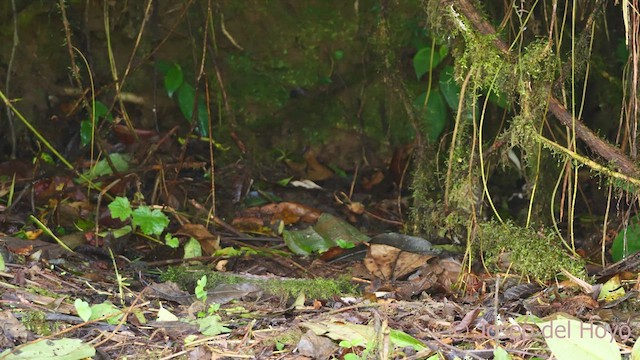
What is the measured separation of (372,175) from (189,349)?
1866 millimetres

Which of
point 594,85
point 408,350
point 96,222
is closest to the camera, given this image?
point 408,350

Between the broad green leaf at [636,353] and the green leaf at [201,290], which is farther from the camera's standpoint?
the green leaf at [201,290]

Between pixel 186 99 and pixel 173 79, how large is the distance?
4.0 inches

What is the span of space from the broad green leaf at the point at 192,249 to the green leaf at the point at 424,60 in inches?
44.6

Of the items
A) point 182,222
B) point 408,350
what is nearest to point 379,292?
point 408,350

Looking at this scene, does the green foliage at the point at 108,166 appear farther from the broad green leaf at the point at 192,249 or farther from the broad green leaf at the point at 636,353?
the broad green leaf at the point at 636,353

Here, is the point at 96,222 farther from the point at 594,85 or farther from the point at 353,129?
the point at 594,85

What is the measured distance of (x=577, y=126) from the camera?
2.19 meters

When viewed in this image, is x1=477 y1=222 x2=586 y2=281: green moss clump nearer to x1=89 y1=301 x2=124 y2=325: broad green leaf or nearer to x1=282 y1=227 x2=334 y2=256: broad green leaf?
x1=282 y1=227 x2=334 y2=256: broad green leaf

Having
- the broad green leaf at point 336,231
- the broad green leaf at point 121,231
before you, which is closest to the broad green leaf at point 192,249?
the broad green leaf at point 121,231

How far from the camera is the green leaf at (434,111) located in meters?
2.95

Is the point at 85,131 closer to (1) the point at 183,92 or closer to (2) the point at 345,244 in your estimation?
(1) the point at 183,92

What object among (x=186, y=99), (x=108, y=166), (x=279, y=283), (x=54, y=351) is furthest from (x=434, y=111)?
(x=54, y=351)

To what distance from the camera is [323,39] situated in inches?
134
